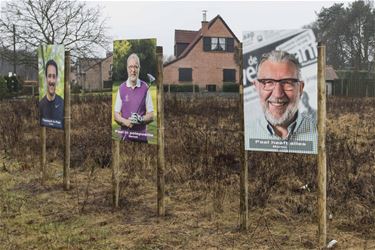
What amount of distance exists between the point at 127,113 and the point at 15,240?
1899mm

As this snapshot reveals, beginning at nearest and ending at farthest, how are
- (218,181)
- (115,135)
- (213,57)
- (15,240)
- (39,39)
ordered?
(15,240) → (115,135) → (218,181) → (39,39) → (213,57)

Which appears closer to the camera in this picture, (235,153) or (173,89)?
(235,153)

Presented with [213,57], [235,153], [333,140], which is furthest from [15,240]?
[213,57]

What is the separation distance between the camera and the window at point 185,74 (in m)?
45.0

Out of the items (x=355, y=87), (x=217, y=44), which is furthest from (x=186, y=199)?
(x=217, y=44)

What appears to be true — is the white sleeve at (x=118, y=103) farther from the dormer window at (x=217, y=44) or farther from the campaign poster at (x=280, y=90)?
the dormer window at (x=217, y=44)

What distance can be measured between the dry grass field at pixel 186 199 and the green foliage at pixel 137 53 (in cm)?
168

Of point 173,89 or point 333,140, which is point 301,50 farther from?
point 173,89

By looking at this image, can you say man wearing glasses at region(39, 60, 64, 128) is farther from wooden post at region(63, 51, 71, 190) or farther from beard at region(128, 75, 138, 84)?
beard at region(128, 75, 138, 84)

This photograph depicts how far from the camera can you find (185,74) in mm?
45250

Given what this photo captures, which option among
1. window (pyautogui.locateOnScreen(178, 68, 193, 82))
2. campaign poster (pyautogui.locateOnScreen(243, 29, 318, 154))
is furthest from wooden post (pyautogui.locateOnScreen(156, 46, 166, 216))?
window (pyautogui.locateOnScreen(178, 68, 193, 82))

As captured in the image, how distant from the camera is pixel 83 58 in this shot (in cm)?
3656

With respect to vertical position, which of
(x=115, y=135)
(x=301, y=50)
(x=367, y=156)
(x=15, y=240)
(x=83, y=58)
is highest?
(x=83, y=58)

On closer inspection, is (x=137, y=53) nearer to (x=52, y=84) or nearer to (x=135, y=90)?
(x=135, y=90)
